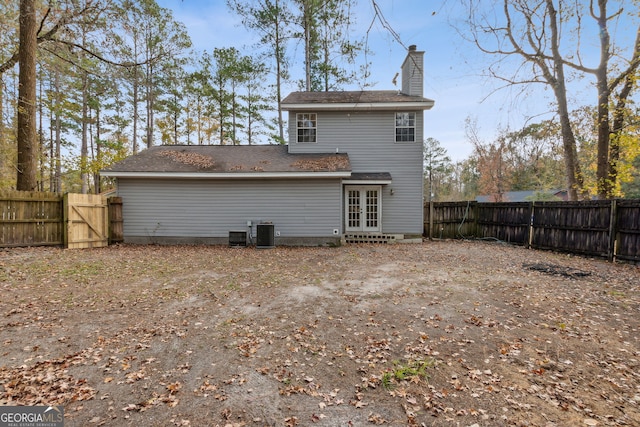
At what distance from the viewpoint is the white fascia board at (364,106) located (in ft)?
37.3

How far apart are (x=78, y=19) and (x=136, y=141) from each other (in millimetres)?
12528

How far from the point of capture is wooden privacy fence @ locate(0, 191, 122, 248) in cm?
846

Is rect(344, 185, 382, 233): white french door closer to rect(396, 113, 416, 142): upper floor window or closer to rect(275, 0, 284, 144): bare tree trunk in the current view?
rect(396, 113, 416, 142): upper floor window

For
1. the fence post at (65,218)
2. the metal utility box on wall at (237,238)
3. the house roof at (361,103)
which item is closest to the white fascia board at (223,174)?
the fence post at (65,218)

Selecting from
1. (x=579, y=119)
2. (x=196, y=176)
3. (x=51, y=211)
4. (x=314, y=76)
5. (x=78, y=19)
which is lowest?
(x=51, y=211)

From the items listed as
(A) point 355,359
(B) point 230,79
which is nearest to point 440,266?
(A) point 355,359

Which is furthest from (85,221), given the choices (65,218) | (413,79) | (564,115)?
(564,115)

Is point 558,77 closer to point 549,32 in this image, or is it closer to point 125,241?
point 549,32

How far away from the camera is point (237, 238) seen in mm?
10617

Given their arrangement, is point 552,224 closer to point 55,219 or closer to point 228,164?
point 228,164

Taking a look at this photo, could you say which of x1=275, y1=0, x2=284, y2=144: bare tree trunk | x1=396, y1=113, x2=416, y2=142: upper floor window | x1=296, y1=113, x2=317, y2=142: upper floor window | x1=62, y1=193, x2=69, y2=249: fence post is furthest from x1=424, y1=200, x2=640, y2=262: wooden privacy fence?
x1=62, y1=193, x2=69, y2=249: fence post

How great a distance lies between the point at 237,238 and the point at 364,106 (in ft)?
23.8

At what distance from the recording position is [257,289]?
18.0 feet

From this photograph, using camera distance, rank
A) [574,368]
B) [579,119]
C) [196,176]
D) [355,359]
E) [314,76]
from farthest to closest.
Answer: [314,76] < [579,119] < [196,176] < [355,359] < [574,368]
